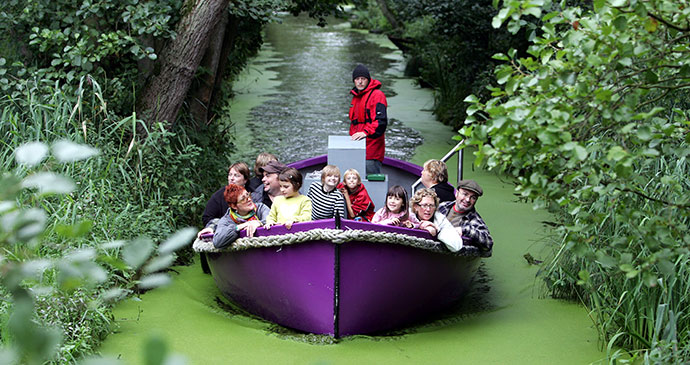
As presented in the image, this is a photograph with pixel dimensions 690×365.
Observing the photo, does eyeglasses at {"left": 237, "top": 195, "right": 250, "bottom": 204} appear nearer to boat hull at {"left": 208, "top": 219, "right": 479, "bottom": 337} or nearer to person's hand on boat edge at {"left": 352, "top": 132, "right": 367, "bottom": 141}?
boat hull at {"left": 208, "top": 219, "right": 479, "bottom": 337}

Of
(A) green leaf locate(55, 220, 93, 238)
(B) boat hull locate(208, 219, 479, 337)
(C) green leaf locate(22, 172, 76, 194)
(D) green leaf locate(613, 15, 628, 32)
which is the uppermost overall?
(D) green leaf locate(613, 15, 628, 32)

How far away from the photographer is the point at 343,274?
475 cm

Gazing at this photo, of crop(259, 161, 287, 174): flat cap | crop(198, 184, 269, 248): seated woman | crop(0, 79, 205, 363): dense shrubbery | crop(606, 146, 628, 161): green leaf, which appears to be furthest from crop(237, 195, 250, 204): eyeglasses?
crop(606, 146, 628, 161): green leaf

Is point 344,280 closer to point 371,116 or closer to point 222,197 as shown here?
point 222,197

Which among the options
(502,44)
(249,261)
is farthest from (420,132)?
(249,261)

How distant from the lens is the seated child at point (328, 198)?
5.09 metres

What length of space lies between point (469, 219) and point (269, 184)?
4.98ft

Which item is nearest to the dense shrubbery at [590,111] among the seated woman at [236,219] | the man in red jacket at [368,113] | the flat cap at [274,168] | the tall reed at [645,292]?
the tall reed at [645,292]

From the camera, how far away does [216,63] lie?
7.62 metres

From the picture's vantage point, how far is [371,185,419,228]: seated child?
16.6 ft

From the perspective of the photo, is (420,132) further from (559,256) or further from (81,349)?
(81,349)

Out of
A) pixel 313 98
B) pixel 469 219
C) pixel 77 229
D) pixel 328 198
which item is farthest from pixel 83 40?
pixel 313 98

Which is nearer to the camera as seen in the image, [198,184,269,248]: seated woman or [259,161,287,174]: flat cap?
[198,184,269,248]: seated woman

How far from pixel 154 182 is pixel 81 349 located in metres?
2.12
